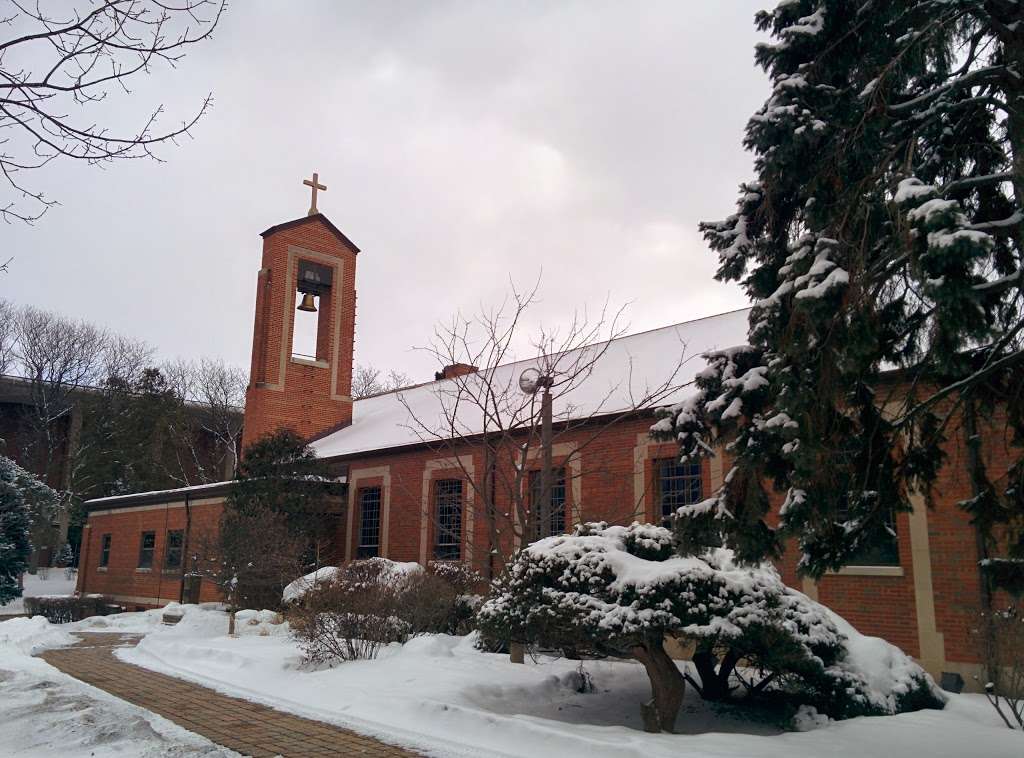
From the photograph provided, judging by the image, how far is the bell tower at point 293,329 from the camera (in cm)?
2831

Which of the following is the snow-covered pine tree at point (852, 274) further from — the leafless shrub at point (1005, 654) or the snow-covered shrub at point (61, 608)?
the snow-covered shrub at point (61, 608)

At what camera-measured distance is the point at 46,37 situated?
5.66 m

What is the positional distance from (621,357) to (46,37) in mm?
16734

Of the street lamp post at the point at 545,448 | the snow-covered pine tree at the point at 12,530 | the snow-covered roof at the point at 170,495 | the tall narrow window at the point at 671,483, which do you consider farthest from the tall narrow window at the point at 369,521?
the snow-covered pine tree at the point at 12,530

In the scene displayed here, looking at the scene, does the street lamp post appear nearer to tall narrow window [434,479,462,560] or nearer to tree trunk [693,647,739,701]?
tree trunk [693,647,739,701]

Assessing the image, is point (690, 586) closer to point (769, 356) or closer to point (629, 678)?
point (769, 356)

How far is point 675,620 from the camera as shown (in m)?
7.94

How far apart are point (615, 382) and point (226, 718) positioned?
12.4m

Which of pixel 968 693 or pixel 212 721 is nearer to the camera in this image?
pixel 212 721

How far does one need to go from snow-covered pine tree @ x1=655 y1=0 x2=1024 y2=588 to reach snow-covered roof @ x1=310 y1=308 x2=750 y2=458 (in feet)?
21.3

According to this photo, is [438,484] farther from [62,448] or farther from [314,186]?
[62,448]

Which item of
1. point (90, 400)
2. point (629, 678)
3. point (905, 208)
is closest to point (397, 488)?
point (629, 678)

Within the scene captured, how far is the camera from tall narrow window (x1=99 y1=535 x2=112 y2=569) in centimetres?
3237

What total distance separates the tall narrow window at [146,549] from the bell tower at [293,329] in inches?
213
